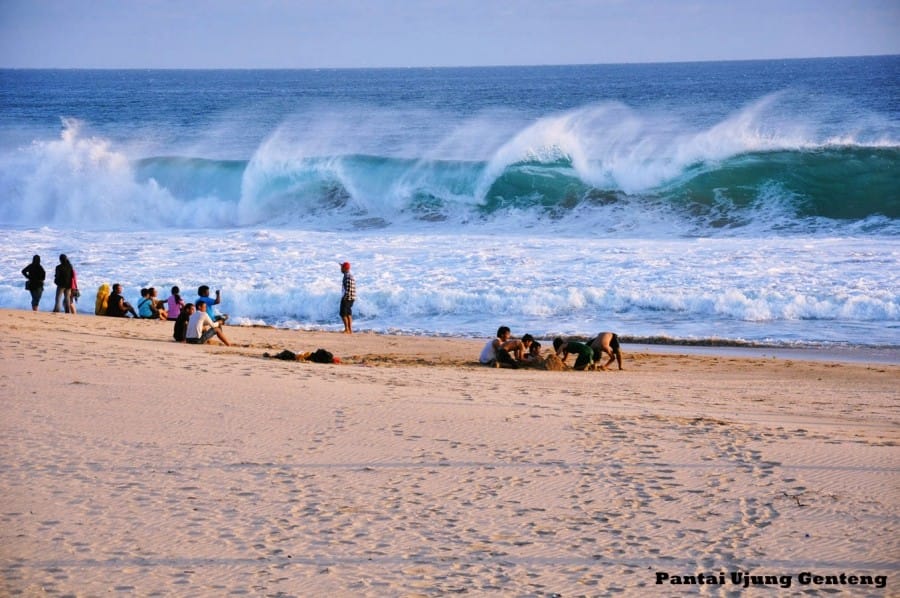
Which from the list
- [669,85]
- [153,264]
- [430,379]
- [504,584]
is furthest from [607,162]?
[669,85]

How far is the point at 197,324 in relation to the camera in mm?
12586

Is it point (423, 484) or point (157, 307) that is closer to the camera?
point (423, 484)

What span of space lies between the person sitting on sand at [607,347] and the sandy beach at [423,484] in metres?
1.45

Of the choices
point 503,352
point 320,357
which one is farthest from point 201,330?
point 503,352

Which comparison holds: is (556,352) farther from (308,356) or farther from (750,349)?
(750,349)

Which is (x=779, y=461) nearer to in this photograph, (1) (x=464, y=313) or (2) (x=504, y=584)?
(2) (x=504, y=584)

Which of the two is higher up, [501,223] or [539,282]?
[501,223]

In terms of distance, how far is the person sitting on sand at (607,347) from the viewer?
38.7 ft

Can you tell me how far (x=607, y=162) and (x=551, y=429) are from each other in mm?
22771

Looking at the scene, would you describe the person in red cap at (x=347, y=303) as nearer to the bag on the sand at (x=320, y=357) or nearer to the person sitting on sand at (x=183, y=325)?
the person sitting on sand at (x=183, y=325)

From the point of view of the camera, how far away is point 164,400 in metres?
8.35

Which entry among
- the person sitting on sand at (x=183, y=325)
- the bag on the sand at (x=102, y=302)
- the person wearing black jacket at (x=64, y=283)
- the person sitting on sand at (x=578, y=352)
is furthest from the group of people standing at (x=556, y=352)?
the person wearing black jacket at (x=64, y=283)

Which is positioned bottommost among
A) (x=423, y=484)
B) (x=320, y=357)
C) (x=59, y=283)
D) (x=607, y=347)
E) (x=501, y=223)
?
(x=423, y=484)

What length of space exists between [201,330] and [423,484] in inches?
267
